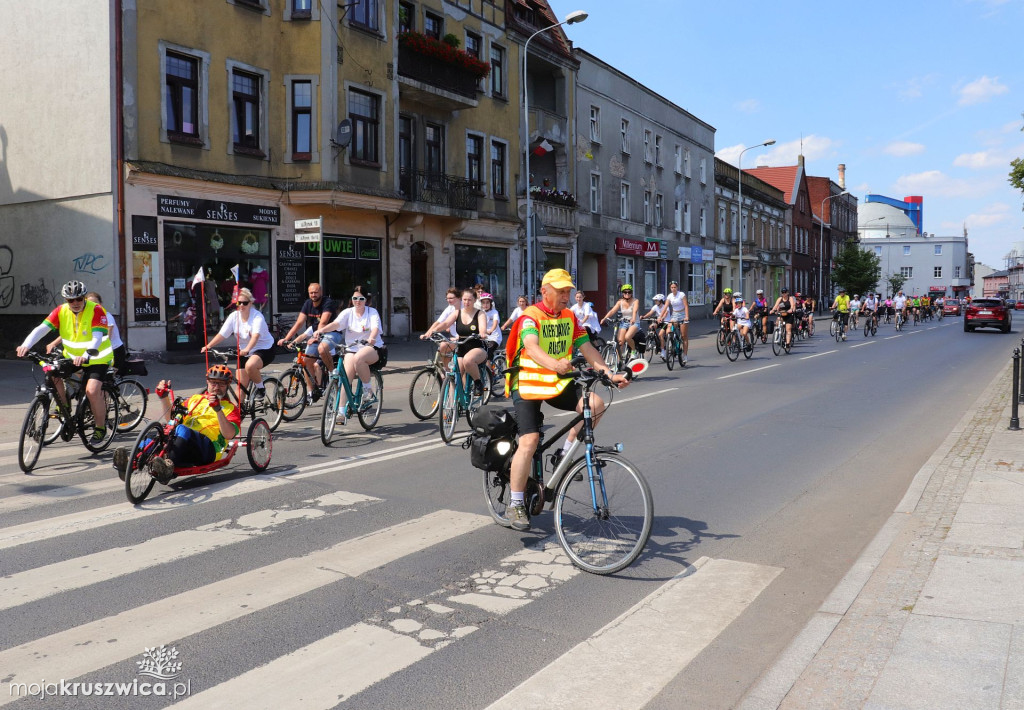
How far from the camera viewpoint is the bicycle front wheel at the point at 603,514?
5094 millimetres

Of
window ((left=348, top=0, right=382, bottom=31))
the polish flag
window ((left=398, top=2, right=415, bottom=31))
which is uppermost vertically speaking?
window ((left=398, top=2, right=415, bottom=31))

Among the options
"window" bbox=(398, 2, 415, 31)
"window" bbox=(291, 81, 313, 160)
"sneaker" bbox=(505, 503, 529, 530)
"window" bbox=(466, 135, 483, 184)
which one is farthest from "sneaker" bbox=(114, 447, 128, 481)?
"window" bbox=(466, 135, 483, 184)

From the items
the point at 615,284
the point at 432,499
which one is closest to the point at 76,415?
the point at 432,499

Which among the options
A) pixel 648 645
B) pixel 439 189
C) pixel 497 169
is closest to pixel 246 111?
pixel 439 189

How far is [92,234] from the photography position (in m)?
18.2

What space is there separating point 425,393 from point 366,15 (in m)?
15.4

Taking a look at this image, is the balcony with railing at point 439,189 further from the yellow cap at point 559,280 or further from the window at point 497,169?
the yellow cap at point 559,280

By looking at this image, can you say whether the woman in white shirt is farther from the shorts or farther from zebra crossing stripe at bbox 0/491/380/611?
zebra crossing stripe at bbox 0/491/380/611

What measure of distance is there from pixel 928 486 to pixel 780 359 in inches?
606

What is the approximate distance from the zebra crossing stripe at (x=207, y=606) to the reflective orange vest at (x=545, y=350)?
48.5 inches

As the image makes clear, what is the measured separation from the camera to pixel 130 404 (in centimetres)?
1000

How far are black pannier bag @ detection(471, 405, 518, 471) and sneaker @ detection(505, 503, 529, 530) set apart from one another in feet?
0.94

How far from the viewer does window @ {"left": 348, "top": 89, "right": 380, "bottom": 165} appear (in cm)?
2259

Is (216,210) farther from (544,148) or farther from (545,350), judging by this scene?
(544,148)
